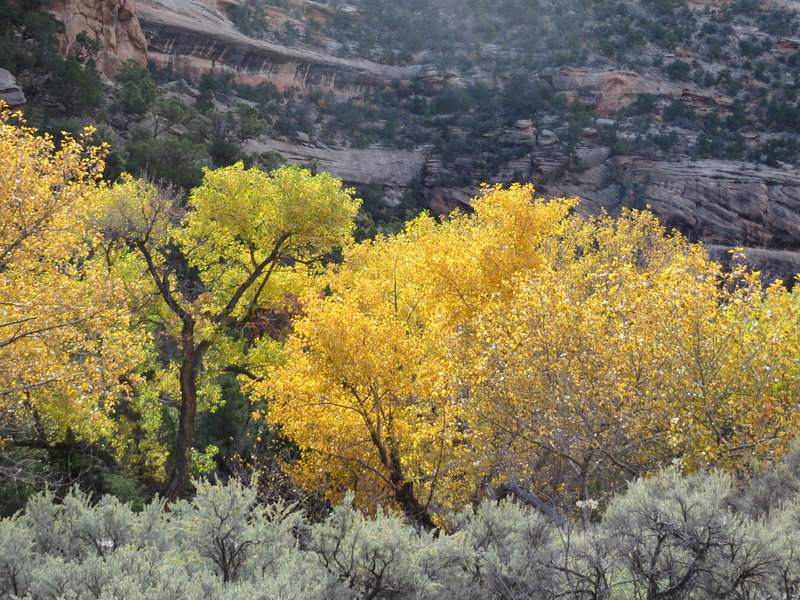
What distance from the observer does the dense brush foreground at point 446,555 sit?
5598mm

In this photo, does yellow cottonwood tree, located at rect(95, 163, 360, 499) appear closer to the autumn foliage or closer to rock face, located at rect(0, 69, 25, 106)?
the autumn foliage

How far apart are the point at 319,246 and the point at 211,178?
3339 mm

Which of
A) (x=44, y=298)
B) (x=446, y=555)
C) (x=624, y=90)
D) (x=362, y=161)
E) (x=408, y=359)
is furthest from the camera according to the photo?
(x=624, y=90)

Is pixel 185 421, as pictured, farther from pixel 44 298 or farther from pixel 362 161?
pixel 362 161

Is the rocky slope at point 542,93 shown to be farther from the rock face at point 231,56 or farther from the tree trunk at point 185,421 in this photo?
the tree trunk at point 185,421

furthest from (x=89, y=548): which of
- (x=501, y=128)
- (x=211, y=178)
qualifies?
(x=501, y=128)

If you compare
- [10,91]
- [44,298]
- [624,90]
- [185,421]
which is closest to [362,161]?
[624,90]

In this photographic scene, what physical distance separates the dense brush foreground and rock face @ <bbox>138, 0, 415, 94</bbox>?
235ft

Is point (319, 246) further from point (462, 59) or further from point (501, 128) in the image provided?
point (462, 59)

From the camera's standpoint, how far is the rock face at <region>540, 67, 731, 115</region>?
74.9 metres

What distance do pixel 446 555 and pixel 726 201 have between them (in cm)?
6468

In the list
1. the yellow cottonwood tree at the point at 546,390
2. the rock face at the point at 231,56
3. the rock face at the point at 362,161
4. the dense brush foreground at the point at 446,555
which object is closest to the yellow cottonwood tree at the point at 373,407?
the yellow cottonwood tree at the point at 546,390

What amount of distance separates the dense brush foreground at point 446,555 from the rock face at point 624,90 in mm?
75438

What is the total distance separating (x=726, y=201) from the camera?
62.1 metres
